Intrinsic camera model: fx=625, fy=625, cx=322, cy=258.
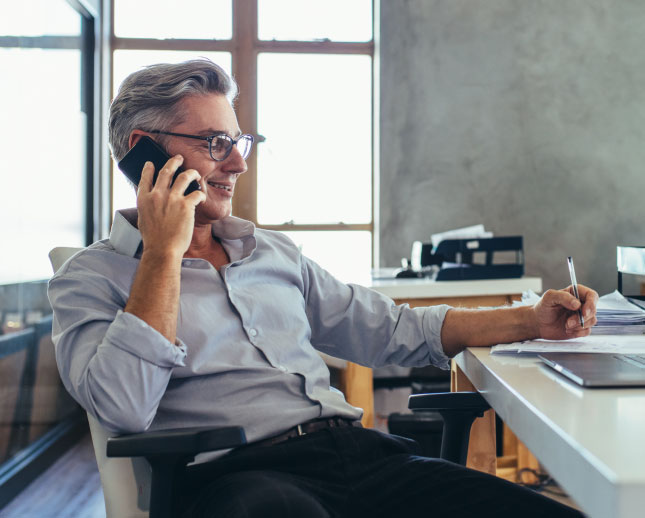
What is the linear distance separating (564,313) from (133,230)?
0.82 m

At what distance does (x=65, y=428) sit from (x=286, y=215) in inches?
68.2

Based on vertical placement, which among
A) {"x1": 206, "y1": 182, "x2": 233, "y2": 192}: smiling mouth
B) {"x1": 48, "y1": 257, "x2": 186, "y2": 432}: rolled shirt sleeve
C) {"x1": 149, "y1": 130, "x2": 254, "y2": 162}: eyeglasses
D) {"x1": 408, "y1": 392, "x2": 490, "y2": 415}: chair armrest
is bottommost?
{"x1": 408, "y1": 392, "x2": 490, "y2": 415}: chair armrest

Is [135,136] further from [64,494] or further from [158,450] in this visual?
[64,494]

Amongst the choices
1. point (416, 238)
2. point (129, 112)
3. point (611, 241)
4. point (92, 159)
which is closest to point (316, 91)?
point (416, 238)

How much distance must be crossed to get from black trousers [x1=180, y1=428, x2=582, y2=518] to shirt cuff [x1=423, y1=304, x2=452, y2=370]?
0.85ft

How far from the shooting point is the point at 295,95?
3.92 metres

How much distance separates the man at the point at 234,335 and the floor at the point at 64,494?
56.5 inches

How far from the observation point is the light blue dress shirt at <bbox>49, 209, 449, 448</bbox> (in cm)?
97

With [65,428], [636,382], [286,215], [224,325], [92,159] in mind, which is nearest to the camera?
[636,382]

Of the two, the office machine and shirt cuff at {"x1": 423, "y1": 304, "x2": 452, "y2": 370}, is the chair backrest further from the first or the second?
the office machine

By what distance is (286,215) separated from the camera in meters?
3.91

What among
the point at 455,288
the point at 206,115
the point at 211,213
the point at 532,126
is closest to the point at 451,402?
the point at 211,213

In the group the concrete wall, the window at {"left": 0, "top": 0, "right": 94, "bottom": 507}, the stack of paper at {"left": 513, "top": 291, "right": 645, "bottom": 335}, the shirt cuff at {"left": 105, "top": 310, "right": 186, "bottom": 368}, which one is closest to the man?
the shirt cuff at {"left": 105, "top": 310, "right": 186, "bottom": 368}

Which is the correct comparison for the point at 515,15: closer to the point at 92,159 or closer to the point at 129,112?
the point at 92,159
